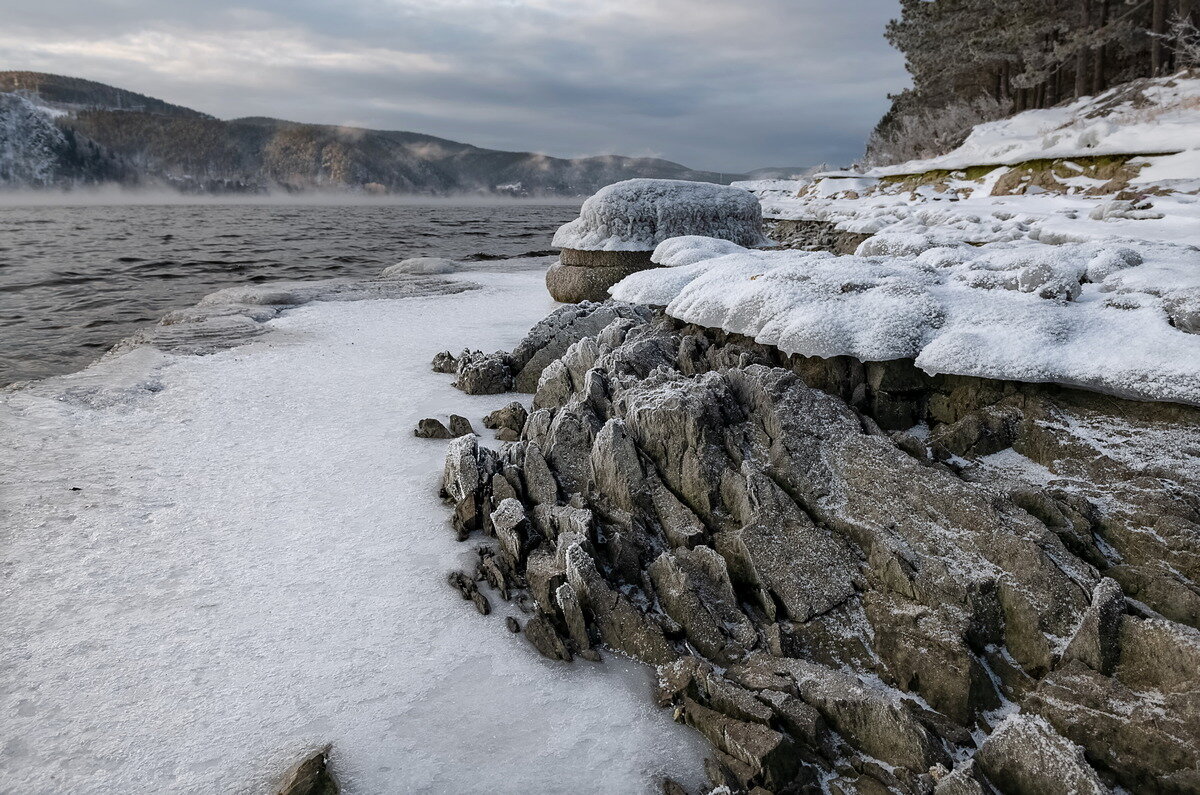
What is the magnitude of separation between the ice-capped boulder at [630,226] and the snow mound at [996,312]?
18.7 feet

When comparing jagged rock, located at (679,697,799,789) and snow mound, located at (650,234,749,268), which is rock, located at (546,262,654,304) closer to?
snow mound, located at (650,234,749,268)

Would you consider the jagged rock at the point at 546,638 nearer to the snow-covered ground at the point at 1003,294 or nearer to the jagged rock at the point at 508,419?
the jagged rock at the point at 508,419

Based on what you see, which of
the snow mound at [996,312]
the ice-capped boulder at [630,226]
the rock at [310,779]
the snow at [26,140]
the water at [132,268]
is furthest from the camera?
the snow at [26,140]

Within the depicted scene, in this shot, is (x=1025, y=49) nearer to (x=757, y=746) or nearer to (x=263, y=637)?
(x=757, y=746)

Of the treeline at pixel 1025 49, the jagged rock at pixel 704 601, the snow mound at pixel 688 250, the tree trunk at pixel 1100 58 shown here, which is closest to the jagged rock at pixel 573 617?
the jagged rock at pixel 704 601

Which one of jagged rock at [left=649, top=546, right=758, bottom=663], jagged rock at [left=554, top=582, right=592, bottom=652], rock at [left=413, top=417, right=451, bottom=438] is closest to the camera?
jagged rock at [left=649, top=546, right=758, bottom=663]

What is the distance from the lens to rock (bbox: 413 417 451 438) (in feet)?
21.3

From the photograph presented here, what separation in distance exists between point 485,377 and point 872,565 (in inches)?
206

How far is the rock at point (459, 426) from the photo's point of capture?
652 cm

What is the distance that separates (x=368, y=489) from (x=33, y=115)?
190 meters

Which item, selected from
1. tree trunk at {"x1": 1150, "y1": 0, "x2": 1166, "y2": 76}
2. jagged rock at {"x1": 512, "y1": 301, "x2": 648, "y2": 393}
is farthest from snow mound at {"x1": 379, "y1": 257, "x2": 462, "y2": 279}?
tree trunk at {"x1": 1150, "y1": 0, "x2": 1166, "y2": 76}

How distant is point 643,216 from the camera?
40.5 feet

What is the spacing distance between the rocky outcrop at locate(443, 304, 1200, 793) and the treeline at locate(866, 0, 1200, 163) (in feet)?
63.2

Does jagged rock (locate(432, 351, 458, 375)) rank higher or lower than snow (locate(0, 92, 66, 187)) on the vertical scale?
lower
